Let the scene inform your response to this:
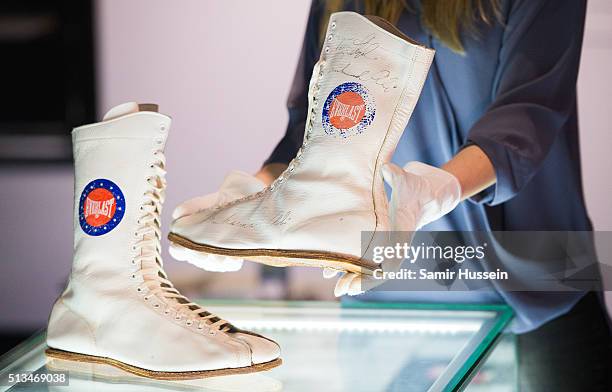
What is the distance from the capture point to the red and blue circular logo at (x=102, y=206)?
4.14 ft

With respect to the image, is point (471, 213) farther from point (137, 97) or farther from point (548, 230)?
point (137, 97)

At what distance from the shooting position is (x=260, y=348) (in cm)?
121

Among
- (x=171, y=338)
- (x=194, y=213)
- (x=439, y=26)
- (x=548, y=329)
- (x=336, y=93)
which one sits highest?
(x=439, y=26)

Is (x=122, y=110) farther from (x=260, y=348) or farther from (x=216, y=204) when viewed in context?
(x=260, y=348)

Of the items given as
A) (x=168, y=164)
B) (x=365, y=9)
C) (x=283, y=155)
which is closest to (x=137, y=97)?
(x=168, y=164)

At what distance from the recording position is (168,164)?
1905 mm

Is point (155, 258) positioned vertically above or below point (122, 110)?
below

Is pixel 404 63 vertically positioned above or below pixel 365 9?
below


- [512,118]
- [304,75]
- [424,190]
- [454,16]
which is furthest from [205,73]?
[424,190]

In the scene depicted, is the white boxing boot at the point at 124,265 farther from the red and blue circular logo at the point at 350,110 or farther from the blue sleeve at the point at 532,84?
the blue sleeve at the point at 532,84

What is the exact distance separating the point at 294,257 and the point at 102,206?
0.84 feet

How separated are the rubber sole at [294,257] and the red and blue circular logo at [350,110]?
0.49ft

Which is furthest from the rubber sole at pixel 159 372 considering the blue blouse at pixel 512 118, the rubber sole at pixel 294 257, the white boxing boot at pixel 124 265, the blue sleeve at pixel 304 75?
the blue sleeve at pixel 304 75

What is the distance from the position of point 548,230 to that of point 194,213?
70cm
